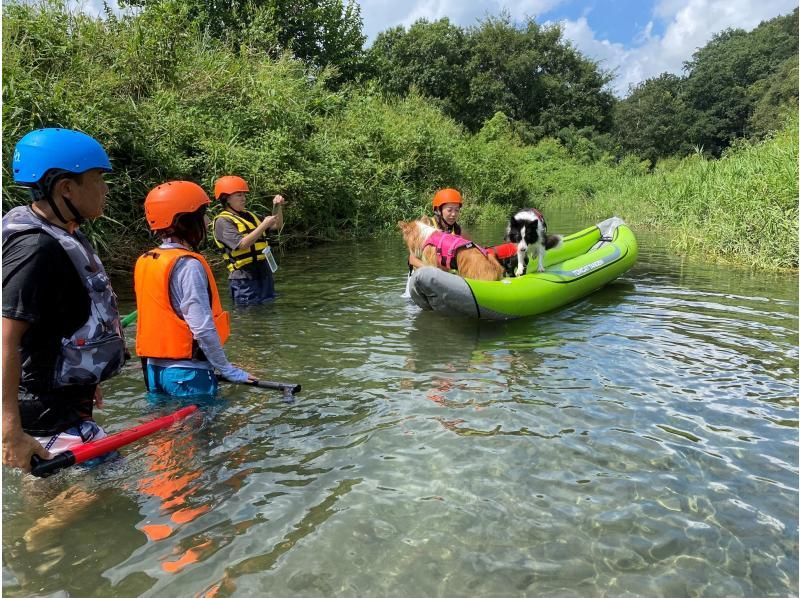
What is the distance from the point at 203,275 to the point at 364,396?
5.25 ft

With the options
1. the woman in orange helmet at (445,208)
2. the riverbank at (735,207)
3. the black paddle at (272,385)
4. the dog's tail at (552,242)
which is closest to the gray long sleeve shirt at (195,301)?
the black paddle at (272,385)

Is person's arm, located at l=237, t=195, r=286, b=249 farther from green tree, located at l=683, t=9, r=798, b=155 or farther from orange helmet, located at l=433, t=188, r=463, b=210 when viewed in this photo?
green tree, located at l=683, t=9, r=798, b=155

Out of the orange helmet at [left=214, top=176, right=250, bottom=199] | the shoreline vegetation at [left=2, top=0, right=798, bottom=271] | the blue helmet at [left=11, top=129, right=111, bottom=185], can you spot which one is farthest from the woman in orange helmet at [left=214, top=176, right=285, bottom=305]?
the blue helmet at [left=11, top=129, right=111, bottom=185]

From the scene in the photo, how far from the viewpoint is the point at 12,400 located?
6.81 ft

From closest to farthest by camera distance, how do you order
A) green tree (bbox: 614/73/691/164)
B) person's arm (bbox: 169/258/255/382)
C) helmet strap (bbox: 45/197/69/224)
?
1. helmet strap (bbox: 45/197/69/224)
2. person's arm (bbox: 169/258/255/382)
3. green tree (bbox: 614/73/691/164)

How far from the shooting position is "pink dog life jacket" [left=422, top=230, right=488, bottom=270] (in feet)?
21.8

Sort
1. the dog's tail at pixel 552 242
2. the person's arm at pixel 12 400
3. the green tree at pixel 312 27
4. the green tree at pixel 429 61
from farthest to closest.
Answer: the green tree at pixel 429 61
the green tree at pixel 312 27
the dog's tail at pixel 552 242
the person's arm at pixel 12 400

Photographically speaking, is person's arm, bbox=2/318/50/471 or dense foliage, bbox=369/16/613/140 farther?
dense foliage, bbox=369/16/613/140

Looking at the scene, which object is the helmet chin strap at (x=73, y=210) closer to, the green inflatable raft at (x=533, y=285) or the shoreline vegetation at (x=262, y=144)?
the green inflatable raft at (x=533, y=285)

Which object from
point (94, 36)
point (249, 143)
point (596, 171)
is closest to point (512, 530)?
point (249, 143)

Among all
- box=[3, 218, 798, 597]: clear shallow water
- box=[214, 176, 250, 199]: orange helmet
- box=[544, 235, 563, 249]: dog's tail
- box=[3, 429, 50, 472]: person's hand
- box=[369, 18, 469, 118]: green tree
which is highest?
box=[369, 18, 469, 118]: green tree

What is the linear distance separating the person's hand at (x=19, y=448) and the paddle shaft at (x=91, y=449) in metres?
0.03

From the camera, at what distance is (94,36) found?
390 inches

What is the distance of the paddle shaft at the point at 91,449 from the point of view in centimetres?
220
